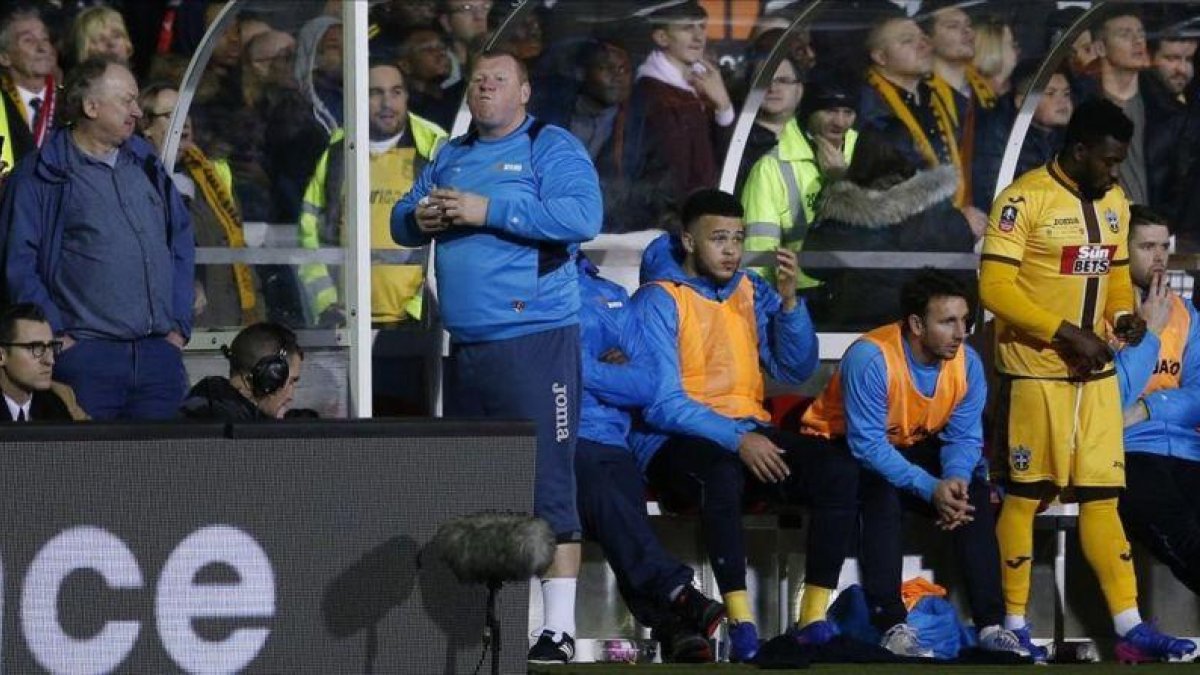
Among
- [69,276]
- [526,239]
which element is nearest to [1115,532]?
[526,239]

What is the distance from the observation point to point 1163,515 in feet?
30.3

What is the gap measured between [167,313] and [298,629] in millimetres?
1688

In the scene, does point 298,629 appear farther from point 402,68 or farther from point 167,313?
point 402,68

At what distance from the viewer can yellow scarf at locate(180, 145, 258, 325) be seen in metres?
9.22

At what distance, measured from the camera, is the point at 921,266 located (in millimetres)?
10008

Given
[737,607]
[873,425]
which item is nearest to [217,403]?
[737,607]

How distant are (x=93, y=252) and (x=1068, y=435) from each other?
3.34 metres

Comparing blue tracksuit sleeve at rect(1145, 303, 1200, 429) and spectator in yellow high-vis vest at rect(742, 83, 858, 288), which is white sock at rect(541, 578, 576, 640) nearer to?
spectator in yellow high-vis vest at rect(742, 83, 858, 288)

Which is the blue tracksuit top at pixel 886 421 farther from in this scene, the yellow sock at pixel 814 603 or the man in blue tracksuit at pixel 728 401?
the yellow sock at pixel 814 603

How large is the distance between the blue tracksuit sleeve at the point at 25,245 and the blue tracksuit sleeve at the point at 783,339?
247 cm

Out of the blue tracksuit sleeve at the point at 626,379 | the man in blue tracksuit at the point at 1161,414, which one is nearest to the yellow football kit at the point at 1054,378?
the man in blue tracksuit at the point at 1161,414

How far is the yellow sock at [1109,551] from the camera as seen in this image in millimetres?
9023

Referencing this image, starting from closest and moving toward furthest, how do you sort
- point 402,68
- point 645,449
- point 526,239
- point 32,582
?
point 32,582, point 526,239, point 645,449, point 402,68

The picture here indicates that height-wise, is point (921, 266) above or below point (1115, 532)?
above
